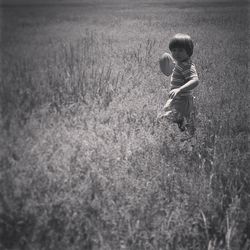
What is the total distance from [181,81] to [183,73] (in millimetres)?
121

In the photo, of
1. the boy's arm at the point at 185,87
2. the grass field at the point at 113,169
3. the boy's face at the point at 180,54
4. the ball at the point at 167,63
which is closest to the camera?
the grass field at the point at 113,169

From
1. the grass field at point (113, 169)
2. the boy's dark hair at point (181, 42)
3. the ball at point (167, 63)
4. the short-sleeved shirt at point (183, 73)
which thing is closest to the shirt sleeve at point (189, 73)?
the short-sleeved shirt at point (183, 73)

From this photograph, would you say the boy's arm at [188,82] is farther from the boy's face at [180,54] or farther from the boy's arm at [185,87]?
the boy's face at [180,54]

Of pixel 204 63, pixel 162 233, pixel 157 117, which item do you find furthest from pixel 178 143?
pixel 204 63

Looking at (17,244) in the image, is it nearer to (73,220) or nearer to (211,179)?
(73,220)

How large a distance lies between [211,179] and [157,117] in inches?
48.2

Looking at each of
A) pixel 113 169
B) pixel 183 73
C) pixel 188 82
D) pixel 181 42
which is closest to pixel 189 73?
pixel 183 73

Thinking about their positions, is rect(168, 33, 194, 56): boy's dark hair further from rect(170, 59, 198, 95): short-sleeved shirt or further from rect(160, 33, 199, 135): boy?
rect(170, 59, 198, 95): short-sleeved shirt

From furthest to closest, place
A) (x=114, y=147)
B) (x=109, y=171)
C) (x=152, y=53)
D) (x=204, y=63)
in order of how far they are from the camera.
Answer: (x=152, y=53) < (x=204, y=63) < (x=114, y=147) < (x=109, y=171)

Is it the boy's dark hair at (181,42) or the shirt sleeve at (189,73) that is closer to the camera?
the boy's dark hair at (181,42)

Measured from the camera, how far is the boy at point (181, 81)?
3.83 metres

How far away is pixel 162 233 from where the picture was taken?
2.19 metres

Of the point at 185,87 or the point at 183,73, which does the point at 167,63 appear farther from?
the point at 185,87

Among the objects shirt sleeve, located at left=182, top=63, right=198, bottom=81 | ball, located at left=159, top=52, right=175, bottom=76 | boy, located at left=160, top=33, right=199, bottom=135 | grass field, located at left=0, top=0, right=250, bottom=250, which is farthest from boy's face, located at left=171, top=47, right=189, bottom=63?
grass field, located at left=0, top=0, right=250, bottom=250
